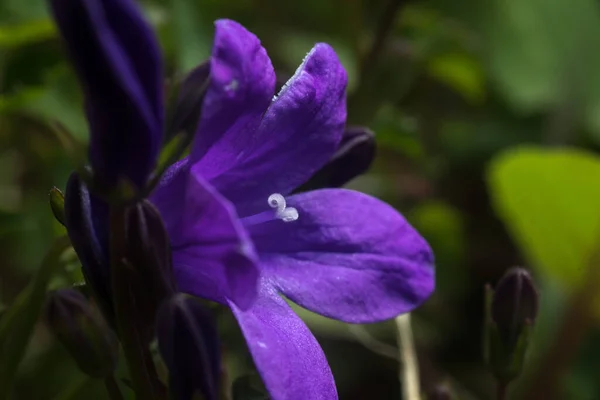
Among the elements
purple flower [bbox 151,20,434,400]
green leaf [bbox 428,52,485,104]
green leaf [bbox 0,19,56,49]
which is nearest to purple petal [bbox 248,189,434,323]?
purple flower [bbox 151,20,434,400]

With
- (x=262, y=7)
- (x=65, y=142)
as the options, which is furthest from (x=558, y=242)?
(x=65, y=142)

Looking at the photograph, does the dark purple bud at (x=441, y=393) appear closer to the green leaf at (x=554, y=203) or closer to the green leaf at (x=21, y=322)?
the green leaf at (x=21, y=322)

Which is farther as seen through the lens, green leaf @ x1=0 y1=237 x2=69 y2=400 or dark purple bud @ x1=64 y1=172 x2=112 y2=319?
green leaf @ x1=0 y1=237 x2=69 y2=400

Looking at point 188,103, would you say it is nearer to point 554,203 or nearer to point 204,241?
point 204,241

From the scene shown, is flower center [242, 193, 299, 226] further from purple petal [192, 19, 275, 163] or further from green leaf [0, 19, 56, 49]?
green leaf [0, 19, 56, 49]

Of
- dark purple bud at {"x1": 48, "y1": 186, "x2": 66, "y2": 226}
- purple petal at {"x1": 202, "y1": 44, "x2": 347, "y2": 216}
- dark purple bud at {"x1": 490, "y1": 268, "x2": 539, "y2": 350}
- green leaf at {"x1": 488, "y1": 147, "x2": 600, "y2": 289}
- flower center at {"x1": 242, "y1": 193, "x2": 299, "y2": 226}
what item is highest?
purple petal at {"x1": 202, "y1": 44, "x2": 347, "y2": 216}

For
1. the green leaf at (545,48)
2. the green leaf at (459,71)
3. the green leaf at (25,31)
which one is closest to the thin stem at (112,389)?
the green leaf at (25,31)

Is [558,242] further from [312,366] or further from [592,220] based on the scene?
[312,366]
